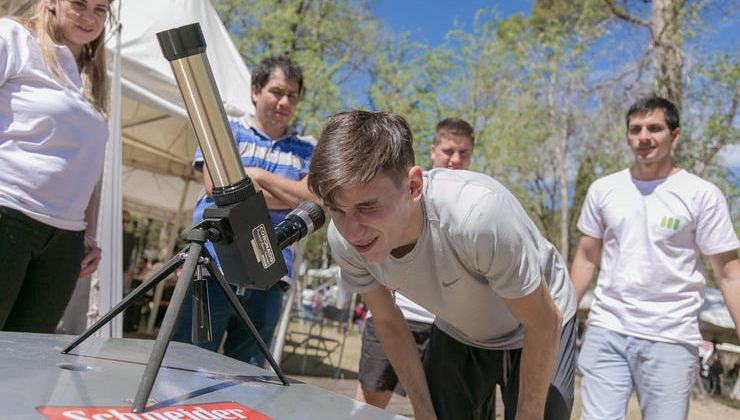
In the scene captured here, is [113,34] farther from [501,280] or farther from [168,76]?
[501,280]

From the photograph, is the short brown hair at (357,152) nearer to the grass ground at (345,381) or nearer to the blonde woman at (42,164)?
the blonde woman at (42,164)

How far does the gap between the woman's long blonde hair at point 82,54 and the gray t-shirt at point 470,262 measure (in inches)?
40.4

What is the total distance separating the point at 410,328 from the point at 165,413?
246 centimetres

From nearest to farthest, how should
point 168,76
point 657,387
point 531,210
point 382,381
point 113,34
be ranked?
point 657,387 → point 382,381 → point 113,34 → point 168,76 → point 531,210

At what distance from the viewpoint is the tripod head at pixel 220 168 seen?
111 centimetres

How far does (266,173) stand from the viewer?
2.66 metres

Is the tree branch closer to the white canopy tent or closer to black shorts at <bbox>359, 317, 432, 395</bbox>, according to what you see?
the white canopy tent

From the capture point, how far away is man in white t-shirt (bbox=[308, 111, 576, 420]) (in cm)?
156

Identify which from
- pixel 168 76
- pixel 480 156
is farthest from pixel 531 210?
pixel 168 76

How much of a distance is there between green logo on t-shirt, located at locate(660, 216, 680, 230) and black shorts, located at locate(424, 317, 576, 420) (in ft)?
3.30

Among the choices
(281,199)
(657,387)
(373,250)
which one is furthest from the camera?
(657,387)

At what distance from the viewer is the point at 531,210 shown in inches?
810

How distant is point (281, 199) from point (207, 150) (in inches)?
60.8

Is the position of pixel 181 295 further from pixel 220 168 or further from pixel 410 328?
pixel 410 328
